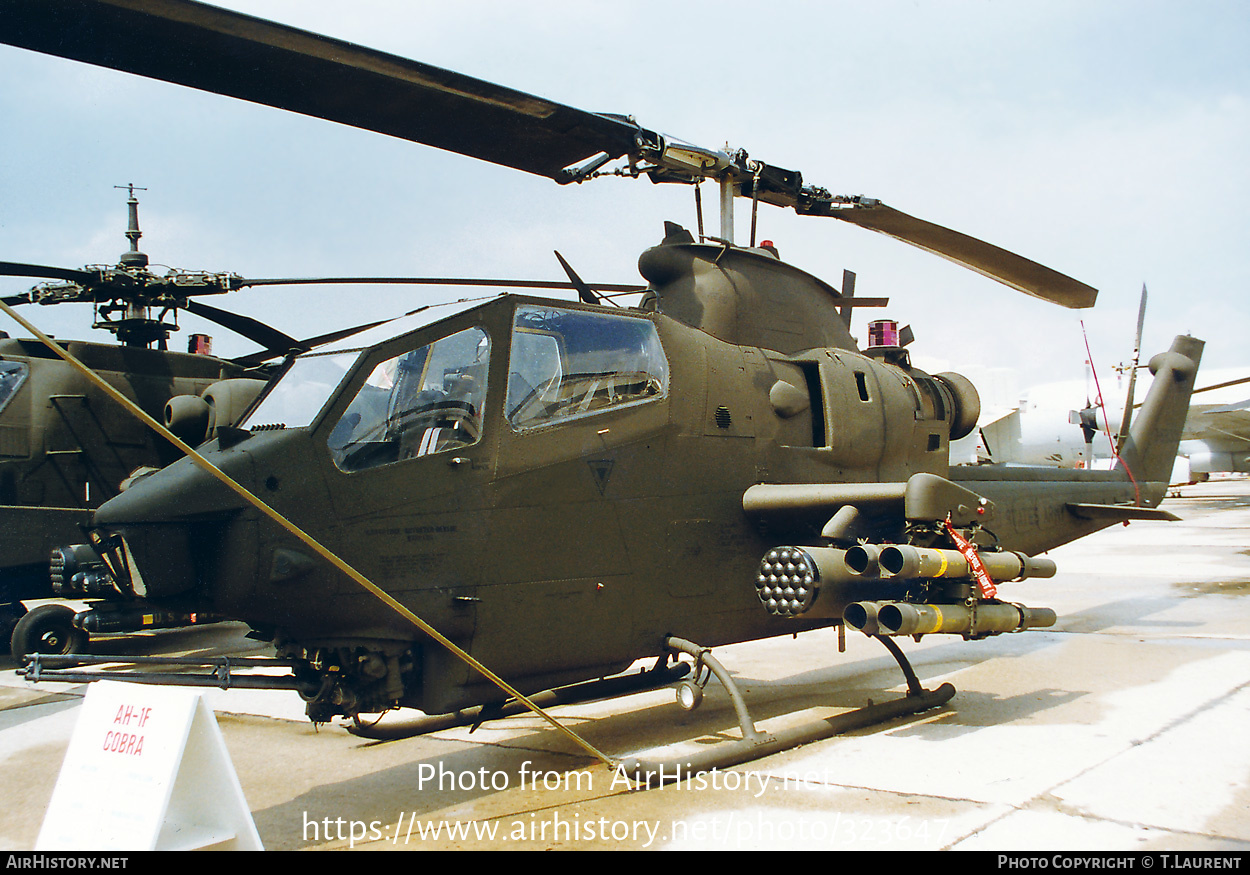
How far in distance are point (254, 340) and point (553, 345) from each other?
6507mm

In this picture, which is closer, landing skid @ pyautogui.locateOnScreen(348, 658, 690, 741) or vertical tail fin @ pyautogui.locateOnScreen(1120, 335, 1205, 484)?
landing skid @ pyautogui.locateOnScreen(348, 658, 690, 741)

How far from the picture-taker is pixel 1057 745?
483 cm

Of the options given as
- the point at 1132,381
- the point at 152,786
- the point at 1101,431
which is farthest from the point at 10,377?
the point at 1101,431

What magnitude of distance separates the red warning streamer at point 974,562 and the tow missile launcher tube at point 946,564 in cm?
3

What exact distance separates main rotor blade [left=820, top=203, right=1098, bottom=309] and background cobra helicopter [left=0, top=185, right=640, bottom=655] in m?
6.11

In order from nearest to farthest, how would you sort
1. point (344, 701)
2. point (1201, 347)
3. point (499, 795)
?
point (344, 701)
point (499, 795)
point (1201, 347)

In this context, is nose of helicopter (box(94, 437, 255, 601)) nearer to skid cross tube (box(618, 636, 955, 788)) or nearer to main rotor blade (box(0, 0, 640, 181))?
main rotor blade (box(0, 0, 640, 181))

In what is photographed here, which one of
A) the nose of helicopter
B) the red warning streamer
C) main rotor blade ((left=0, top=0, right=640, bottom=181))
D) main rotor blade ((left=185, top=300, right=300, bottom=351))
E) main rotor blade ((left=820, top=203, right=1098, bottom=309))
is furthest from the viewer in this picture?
main rotor blade ((left=185, top=300, right=300, bottom=351))

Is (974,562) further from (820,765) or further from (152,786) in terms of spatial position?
(152,786)

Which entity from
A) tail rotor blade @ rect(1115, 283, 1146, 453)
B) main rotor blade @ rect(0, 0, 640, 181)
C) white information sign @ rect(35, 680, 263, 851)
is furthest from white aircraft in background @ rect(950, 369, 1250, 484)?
white information sign @ rect(35, 680, 263, 851)

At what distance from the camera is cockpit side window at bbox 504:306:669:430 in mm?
4441

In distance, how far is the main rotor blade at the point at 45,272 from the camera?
802cm

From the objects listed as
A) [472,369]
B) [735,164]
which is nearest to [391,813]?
[472,369]
